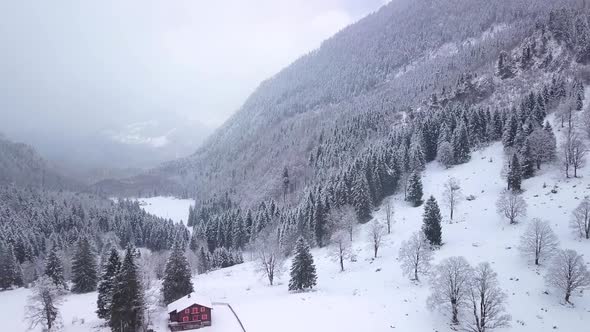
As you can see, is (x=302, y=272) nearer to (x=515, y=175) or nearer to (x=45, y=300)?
(x=45, y=300)

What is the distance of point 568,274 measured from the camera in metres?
44.2

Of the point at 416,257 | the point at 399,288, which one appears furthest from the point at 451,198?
the point at 399,288

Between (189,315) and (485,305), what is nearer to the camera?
(485,305)

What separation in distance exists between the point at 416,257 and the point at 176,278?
37.7m

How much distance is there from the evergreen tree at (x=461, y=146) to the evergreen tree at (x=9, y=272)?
122 meters

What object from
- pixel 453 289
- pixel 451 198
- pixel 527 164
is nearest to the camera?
pixel 453 289

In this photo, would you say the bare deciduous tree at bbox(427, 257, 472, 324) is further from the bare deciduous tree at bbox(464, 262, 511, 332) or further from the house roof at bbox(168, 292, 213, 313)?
the house roof at bbox(168, 292, 213, 313)

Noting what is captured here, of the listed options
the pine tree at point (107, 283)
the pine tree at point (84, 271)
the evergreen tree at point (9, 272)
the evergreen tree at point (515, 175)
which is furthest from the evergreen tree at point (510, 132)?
the evergreen tree at point (9, 272)

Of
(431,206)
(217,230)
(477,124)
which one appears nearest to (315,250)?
(431,206)

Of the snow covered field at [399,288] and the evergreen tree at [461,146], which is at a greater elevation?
the evergreen tree at [461,146]

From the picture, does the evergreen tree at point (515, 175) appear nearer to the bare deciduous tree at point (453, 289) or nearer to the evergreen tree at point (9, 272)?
the bare deciduous tree at point (453, 289)

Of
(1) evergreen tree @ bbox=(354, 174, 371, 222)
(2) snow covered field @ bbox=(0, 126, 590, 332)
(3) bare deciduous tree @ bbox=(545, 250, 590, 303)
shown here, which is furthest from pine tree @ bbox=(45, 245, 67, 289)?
(3) bare deciduous tree @ bbox=(545, 250, 590, 303)

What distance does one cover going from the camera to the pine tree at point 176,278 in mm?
55625

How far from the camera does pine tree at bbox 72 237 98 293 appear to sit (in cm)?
7461
